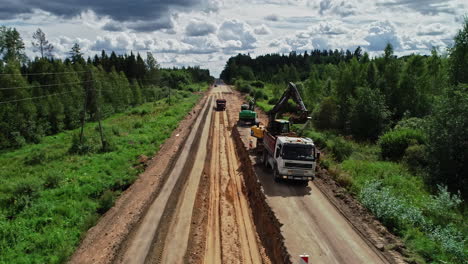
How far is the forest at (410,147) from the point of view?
46.4ft

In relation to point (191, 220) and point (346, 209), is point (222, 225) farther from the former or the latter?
point (346, 209)

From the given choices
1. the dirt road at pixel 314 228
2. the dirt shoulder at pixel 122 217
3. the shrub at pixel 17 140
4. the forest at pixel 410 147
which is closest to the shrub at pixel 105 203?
the dirt shoulder at pixel 122 217

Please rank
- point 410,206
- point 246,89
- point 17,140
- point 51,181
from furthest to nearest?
point 246,89 → point 17,140 → point 51,181 → point 410,206

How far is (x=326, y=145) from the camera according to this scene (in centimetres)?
2772

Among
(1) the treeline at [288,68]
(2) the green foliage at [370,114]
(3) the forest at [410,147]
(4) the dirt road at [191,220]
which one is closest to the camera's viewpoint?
(4) the dirt road at [191,220]

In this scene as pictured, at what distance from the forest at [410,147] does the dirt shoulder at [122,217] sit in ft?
39.8

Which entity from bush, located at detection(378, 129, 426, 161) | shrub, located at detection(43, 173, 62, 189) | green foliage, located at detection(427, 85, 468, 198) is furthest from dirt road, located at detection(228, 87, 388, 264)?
shrub, located at detection(43, 173, 62, 189)

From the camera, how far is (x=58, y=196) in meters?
18.1

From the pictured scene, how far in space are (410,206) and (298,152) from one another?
Answer: 6405 mm

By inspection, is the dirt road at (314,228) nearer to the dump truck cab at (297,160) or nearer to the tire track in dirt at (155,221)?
the dump truck cab at (297,160)

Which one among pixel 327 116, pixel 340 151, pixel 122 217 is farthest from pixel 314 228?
pixel 327 116

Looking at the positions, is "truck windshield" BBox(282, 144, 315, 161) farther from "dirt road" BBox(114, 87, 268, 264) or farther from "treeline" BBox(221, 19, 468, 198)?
"treeline" BBox(221, 19, 468, 198)

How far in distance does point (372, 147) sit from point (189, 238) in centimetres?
2078

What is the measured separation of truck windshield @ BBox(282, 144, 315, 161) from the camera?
18.7m
